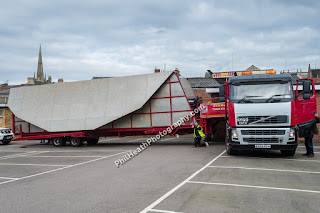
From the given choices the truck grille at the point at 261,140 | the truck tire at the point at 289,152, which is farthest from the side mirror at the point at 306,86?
the truck tire at the point at 289,152

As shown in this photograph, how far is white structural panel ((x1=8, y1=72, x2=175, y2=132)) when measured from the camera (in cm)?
1614

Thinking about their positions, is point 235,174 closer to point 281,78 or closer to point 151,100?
point 281,78

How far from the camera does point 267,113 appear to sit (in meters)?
9.69

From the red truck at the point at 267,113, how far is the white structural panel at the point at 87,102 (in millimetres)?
5659

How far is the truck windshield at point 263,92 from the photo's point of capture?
989 centimetres

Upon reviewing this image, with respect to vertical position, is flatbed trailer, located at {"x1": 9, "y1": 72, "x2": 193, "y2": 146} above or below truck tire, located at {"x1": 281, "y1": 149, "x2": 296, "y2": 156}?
above

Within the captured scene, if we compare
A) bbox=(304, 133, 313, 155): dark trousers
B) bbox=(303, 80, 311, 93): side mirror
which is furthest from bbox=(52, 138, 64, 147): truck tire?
bbox=(303, 80, 311, 93): side mirror

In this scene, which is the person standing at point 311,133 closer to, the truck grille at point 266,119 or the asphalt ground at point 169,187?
the asphalt ground at point 169,187

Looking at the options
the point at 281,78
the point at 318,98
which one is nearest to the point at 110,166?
the point at 281,78

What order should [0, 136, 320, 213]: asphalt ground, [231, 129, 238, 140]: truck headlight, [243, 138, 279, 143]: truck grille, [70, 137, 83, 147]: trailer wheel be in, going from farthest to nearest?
1. [70, 137, 83, 147]: trailer wheel
2. [231, 129, 238, 140]: truck headlight
3. [243, 138, 279, 143]: truck grille
4. [0, 136, 320, 213]: asphalt ground

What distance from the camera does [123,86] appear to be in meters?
16.7

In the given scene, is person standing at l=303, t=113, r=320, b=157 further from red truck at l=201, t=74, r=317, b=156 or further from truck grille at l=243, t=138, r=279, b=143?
truck grille at l=243, t=138, r=279, b=143

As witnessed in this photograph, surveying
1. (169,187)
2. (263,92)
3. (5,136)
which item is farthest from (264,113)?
(5,136)

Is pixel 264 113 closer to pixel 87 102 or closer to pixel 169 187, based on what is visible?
pixel 169 187
